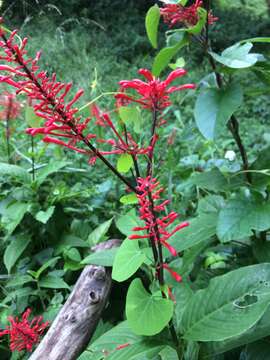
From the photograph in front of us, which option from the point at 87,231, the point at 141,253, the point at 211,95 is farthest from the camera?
the point at 87,231

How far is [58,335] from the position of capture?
1.33m

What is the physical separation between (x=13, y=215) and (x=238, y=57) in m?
1.02

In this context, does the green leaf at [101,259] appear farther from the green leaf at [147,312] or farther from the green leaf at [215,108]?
the green leaf at [215,108]

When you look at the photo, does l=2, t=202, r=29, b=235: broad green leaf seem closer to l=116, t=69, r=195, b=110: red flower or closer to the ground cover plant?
the ground cover plant

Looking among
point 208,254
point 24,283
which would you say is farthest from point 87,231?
point 208,254

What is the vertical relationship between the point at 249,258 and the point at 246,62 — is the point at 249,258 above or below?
below

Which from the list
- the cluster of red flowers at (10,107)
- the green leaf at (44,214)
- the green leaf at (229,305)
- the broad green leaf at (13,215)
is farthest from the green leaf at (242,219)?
the cluster of red flowers at (10,107)

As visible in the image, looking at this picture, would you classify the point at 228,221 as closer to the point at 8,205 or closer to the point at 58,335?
the point at 58,335

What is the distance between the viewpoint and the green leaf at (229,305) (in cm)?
94

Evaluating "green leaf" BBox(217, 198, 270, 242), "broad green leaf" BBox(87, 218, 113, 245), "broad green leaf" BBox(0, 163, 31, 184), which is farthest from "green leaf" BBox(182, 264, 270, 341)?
"broad green leaf" BBox(0, 163, 31, 184)

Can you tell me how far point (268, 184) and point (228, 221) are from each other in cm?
16

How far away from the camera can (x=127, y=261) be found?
967 mm

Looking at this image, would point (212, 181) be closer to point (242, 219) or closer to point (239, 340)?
point (242, 219)

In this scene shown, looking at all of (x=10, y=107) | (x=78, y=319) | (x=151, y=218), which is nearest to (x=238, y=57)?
(x=151, y=218)
